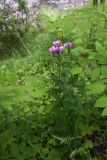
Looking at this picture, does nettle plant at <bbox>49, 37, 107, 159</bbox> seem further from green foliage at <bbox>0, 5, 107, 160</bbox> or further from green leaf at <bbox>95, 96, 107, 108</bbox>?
green leaf at <bbox>95, 96, 107, 108</bbox>

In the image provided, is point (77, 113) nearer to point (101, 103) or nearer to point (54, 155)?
point (54, 155)

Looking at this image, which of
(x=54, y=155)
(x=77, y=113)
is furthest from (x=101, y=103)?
(x=54, y=155)

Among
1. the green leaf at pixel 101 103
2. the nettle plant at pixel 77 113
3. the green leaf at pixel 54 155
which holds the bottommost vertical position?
the green leaf at pixel 54 155

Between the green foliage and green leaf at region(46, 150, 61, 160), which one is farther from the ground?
the green foliage

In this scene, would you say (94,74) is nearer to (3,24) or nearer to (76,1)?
(3,24)

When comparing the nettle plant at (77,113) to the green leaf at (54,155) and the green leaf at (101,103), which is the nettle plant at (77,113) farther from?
the green leaf at (101,103)

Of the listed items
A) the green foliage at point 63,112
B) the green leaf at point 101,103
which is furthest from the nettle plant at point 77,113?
the green leaf at point 101,103

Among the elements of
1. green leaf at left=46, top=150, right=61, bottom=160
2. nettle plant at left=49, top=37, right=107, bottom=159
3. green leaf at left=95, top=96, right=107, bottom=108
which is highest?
green leaf at left=95, top=96, right=107, bottom=108

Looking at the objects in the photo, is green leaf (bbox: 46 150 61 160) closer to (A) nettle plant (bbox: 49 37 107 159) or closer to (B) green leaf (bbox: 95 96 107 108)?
(A) nettle plant (bbox: 49 37 107 159)

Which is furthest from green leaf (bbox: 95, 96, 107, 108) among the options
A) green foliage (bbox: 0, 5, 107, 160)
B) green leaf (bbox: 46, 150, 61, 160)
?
green leaf (bbox: 46, 150, 61, 160)

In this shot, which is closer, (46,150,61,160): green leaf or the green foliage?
the green foliage

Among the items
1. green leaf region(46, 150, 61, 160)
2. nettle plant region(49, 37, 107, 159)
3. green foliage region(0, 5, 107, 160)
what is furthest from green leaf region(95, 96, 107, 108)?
green leaf region(46, 150, 61, 160)

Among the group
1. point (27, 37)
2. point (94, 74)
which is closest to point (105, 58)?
point (94, 74)

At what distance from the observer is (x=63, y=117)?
98.0 inches
